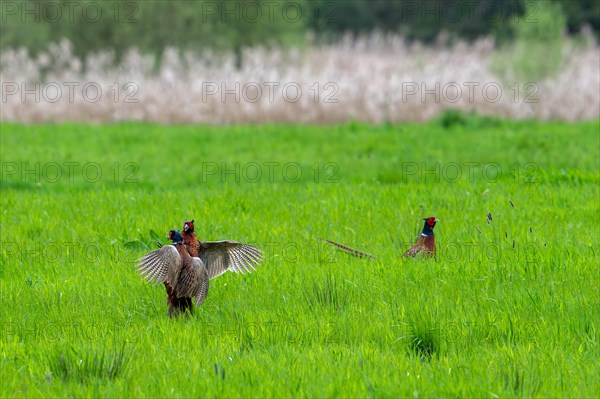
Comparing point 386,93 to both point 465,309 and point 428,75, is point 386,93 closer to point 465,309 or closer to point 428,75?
point 428,75

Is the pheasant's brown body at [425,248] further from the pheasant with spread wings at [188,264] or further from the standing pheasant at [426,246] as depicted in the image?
the pheasant with spread wings at [188,264]

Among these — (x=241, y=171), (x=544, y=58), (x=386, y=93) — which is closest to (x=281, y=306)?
(x=241, y=171)

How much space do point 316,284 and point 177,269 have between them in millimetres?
1111

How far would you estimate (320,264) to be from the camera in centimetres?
684

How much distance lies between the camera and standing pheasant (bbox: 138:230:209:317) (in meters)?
5.27

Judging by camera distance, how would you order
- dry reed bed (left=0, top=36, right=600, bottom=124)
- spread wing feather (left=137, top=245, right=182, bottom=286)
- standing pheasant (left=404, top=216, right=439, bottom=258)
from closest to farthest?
1. spread wing feather (left=137, top=245, right=182, bottom=286)
2. standing pheasant (left=404, top=216, right=439, bottom=258)
3. dry reed bed (left=0, top=36, right=600, bottom=124)

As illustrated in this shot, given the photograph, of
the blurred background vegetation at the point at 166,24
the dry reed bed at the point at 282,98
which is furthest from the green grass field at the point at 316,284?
the blurred background vegetation at the point at 166,24

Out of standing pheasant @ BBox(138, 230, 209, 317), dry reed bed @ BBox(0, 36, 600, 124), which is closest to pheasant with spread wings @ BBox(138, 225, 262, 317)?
standing pheasant @ BBox(138, 230, 209, 317)

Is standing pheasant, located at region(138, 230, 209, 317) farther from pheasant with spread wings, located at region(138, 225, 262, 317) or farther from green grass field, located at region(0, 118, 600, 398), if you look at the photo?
green grass field, located at region(0, 118, 600, 398)

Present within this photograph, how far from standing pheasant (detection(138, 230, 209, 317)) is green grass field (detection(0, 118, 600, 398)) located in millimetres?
237

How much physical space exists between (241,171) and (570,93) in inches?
394

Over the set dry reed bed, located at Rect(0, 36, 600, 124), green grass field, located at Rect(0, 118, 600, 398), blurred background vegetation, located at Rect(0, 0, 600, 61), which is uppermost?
blurred background vegetation, located at Rect(0, 0, 600, 61)

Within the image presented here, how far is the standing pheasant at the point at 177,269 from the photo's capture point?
5.27 m

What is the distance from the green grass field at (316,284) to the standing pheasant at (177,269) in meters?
0.24
